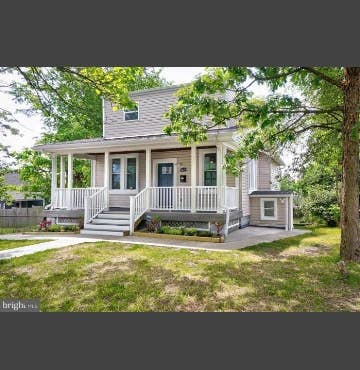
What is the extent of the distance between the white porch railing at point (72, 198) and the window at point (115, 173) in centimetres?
116

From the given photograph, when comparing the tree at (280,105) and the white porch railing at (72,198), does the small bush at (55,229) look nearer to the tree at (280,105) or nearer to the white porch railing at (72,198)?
the white porch railing at (72,198)

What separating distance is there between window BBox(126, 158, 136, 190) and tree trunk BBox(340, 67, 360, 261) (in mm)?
7754

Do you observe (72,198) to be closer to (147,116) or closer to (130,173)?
(130,173)

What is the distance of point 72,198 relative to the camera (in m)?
10.7

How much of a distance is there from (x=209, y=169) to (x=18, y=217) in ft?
32.8

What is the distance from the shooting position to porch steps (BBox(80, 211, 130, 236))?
8.92 metres

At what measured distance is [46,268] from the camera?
4957 mm

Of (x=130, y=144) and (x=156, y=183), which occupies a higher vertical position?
(x=130, y=144)

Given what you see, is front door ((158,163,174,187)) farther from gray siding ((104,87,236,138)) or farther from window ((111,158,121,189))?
window ((111,158,121,189))

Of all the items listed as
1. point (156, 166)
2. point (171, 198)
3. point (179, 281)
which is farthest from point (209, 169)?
point (179, 281)

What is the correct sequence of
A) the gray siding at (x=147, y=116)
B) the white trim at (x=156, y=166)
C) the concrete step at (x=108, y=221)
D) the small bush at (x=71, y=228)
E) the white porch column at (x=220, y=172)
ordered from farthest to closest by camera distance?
the gray siding at (x=147, y=116)
the white trim at (x=156, y=166)
the small bush at (x=71, y=228)
the concrete step at (x=108, y=221)
the white porch column at (x=220, y=172)

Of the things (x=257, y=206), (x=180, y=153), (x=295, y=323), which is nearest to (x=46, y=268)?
(x=295, y=323)

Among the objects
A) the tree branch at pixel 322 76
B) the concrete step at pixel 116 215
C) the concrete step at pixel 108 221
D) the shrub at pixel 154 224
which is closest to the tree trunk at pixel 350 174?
the tree branch at pixel 322 76

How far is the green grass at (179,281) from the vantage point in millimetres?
3480
